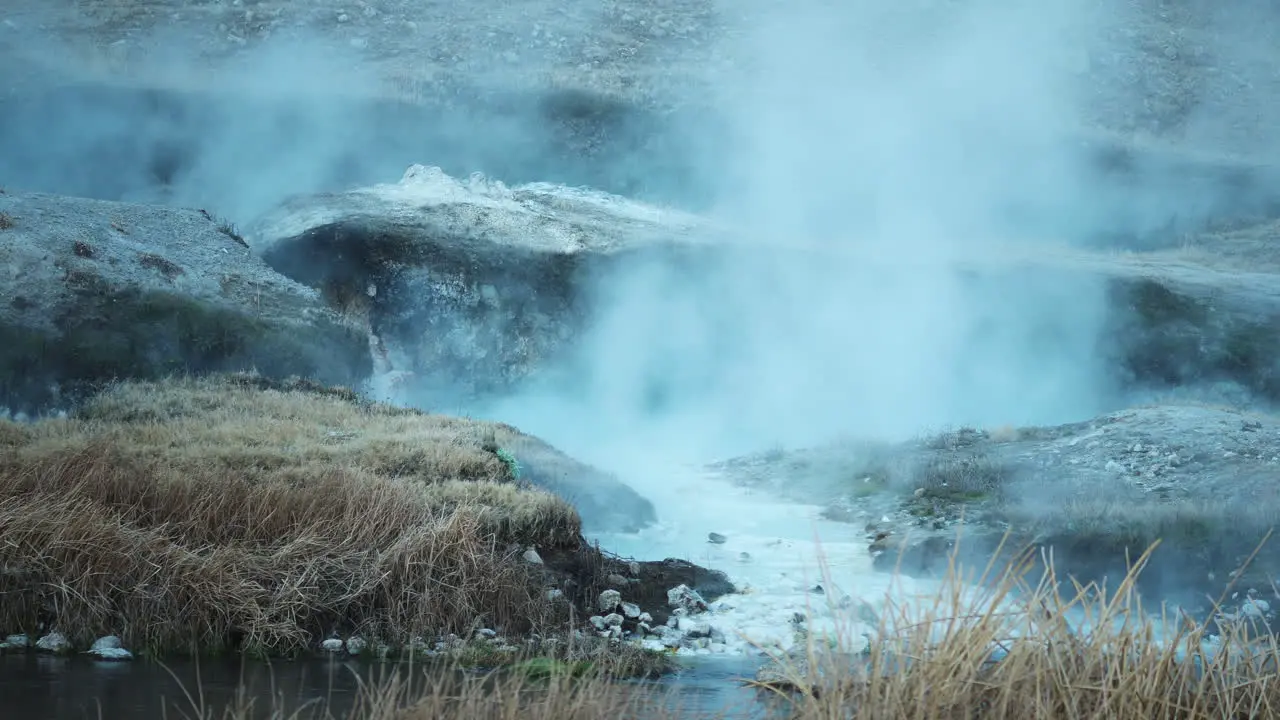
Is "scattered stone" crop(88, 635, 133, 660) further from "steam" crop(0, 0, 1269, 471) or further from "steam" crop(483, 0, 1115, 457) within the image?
"steam" crop(483, 0, 1115, 457)

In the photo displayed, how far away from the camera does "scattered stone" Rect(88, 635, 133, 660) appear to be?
30.0 feet

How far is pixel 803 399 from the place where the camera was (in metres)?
30.9

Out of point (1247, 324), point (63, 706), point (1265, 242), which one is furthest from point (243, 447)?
point (1265, 242)

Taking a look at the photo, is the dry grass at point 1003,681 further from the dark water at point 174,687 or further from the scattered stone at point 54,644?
the scattered stone at point 54,644

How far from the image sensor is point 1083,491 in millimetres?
18172

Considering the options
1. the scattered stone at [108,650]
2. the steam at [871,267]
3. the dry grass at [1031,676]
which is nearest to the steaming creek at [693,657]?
the scattered stone at [108,650]

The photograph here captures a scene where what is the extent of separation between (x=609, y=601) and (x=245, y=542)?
389 centimetres

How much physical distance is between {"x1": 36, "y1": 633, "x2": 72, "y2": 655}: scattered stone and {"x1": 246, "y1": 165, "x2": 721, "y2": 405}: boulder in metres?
16.5

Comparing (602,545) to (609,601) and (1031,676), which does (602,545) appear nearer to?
(609,601)

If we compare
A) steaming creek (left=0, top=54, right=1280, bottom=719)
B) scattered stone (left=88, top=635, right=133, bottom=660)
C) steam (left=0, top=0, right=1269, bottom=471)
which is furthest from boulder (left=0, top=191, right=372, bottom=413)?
scattered stone (left=88, top=635, right=133, bottom=660)

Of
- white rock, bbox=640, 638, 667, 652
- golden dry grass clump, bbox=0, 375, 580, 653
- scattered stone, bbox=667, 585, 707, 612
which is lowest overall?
white rock, bbox=640, 638, 667, 652

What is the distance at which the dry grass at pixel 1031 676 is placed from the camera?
4621mm

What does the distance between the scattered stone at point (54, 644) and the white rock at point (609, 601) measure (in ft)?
17.4

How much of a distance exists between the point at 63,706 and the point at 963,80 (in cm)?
4250
